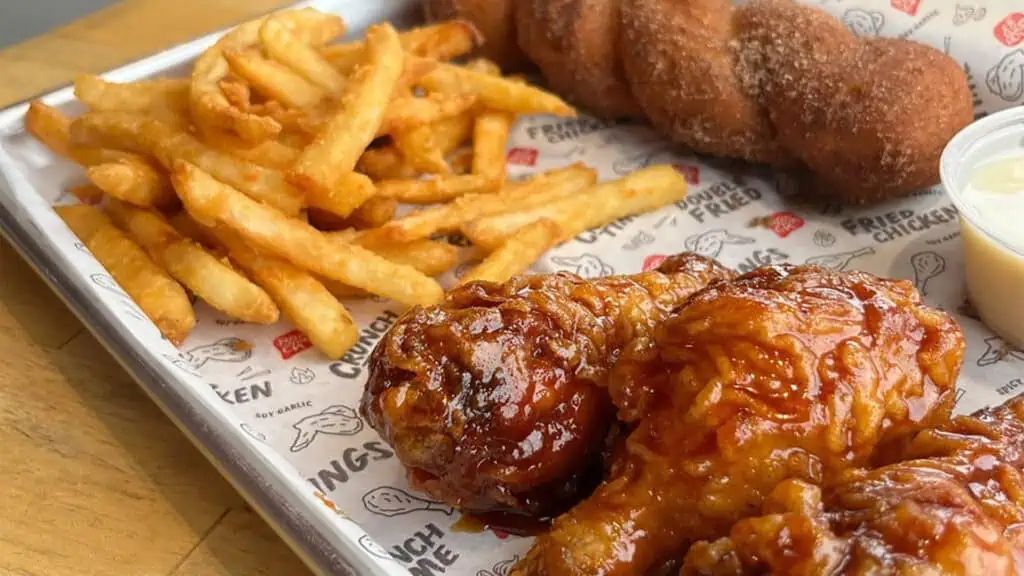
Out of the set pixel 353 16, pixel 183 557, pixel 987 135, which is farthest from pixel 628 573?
pixel 353 16

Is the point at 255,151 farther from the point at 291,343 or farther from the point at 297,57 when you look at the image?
the point at 291,343

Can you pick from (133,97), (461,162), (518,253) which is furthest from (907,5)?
(133,97)

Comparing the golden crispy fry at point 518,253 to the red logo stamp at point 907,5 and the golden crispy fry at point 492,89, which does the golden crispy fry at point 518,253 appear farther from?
the red logo stamp at point 907,5

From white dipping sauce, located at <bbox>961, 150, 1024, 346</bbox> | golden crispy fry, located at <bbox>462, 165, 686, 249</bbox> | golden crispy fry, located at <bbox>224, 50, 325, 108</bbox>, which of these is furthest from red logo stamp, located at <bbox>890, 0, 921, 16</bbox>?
golden crispy fry, located at <bbox>224, 50, 325, 108</bbox>

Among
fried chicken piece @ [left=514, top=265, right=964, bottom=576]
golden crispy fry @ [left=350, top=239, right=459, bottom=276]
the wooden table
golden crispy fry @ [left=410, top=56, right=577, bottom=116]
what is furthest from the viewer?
golden crispy fry @ [left=410, top=56, right=577, bottom=116]

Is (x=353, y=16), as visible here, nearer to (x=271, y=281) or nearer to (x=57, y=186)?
(x=57, y=186)

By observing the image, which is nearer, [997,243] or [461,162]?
[997,243]

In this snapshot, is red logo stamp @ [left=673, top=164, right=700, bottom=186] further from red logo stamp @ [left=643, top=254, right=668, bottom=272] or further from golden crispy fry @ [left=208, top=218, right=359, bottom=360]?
golden crispy fry @ [left=208, top=218, right=359, bottom=360]
